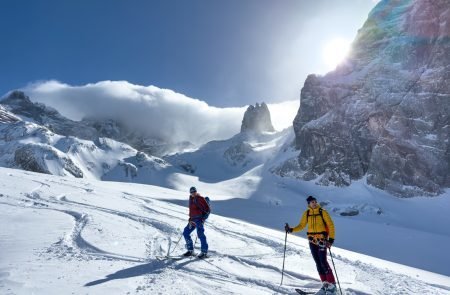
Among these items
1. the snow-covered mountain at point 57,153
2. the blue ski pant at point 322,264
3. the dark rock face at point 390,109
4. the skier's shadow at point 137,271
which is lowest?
the skier's shadow at point 137,271

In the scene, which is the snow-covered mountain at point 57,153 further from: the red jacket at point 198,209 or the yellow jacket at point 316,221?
the yellow jacket at point 316,221

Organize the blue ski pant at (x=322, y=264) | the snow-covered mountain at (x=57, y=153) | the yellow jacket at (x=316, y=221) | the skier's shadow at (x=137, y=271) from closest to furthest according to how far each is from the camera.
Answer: the skier's shadow at (x=137, y=271), the blue ski pant at (x=322, y=264), the yellow jacket at (x=316, y=221), the snow-covered mountain at (x=57, y=153)

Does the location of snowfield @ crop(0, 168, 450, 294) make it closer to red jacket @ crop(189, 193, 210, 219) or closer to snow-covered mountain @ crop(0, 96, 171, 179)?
red jacket @ crop(189, 193, 210, 219)

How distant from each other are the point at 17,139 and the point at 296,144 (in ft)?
339

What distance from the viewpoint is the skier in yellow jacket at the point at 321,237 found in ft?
34.5

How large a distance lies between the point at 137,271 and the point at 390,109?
103 meters

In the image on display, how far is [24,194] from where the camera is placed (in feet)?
84.2

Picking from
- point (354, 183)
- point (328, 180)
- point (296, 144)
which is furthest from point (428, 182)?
point (296, 144)

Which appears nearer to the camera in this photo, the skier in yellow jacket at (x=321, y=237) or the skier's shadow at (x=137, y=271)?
the skier's shadow at (x=137, y=271)

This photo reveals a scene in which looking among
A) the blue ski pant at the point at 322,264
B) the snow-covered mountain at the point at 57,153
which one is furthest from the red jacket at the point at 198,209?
the snow-covered mountain at the point at 57,153

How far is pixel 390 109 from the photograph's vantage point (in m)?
102

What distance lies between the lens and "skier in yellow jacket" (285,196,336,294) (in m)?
10.5

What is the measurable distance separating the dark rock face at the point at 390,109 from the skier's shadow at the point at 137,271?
312ft

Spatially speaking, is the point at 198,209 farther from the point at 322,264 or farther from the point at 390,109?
the point at 390,109
